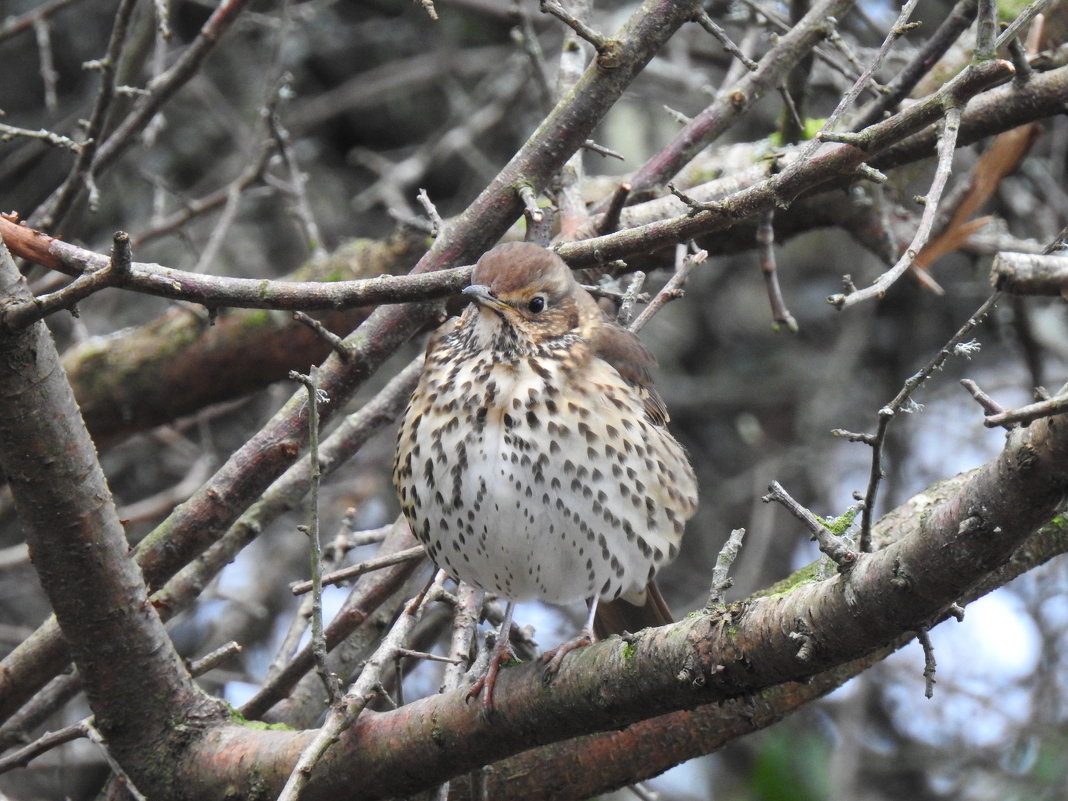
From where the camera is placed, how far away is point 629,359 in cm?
341

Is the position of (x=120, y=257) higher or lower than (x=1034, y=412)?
higher

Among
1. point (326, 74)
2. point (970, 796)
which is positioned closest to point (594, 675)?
point (970, 796)

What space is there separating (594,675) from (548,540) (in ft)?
2.24

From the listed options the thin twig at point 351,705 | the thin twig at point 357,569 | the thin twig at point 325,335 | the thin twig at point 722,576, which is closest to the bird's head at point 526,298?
the thin twig at point 325,335

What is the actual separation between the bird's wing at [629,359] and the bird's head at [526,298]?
0.06 metres

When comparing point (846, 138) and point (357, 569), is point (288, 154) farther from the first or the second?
point (846, 138)

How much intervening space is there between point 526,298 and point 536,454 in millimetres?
447

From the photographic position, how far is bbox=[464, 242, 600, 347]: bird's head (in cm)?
A: 312

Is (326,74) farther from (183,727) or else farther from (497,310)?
(183,727)

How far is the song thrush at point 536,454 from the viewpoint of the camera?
302 cm

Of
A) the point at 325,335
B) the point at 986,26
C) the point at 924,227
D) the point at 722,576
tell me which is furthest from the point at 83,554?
the point at 986,26

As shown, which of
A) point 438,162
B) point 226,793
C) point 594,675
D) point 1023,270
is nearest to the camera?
point 1023,270

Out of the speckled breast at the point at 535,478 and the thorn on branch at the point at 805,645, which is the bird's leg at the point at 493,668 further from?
the thorn on branch at the point at 805,645

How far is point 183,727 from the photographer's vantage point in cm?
306
